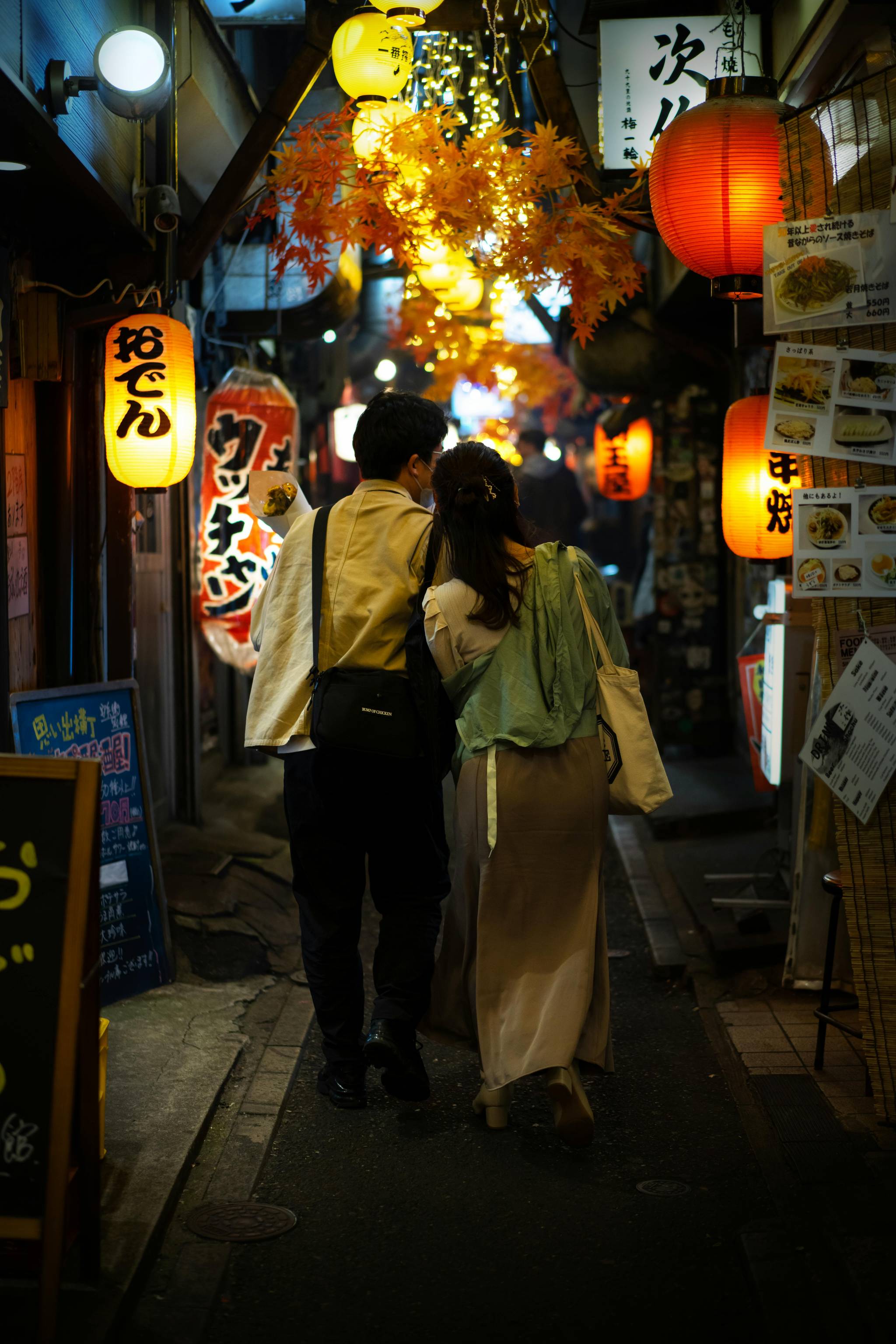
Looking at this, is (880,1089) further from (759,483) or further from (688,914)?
(759,483)

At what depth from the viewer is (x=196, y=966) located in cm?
754

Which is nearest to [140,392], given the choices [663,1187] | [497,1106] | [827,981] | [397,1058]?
[397,1058]

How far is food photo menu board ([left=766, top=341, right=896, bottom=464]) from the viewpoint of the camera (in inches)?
198

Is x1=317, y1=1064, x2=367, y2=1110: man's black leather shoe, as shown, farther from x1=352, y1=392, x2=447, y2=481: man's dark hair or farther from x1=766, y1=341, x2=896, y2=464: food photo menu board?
x1=766, y1=341, x2=896, y2=464: food photo menu board

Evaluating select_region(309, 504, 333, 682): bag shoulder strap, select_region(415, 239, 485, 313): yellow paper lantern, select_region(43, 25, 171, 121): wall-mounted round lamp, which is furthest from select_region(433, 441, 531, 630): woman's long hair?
select_region(415, 239, 485, 313): yellow paper lantern

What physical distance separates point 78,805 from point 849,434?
3.41m

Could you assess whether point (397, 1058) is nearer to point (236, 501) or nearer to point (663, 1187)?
point (663, 1187)

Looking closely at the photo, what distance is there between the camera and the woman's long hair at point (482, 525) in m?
5.02

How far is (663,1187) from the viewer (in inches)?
186

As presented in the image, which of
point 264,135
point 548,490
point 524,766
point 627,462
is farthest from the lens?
point 548,490

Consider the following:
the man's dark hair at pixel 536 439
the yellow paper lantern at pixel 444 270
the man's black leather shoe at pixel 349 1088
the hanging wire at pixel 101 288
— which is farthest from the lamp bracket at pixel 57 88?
the man's dark hair at pixel 536 439

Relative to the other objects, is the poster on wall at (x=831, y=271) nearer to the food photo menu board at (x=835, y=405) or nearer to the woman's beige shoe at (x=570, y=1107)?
the food photo menu board at (x=835, y=405)

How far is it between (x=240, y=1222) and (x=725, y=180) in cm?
530

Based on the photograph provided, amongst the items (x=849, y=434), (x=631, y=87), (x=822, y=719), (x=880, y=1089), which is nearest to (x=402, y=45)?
(x=631, y=87)
